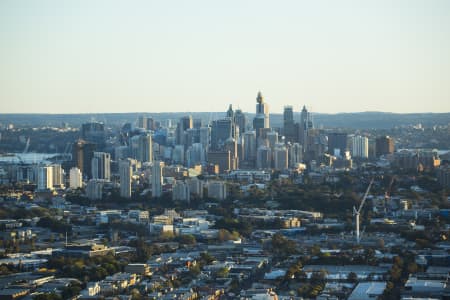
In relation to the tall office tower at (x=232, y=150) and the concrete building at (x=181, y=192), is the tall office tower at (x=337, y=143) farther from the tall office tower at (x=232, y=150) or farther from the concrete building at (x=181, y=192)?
the concrete building at (x=181, y=192)

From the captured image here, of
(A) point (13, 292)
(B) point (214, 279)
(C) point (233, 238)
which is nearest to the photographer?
(A) point (13, 292)

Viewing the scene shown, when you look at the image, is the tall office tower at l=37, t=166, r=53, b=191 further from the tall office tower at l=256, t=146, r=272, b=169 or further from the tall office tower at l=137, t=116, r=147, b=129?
the tall office tower at l=137, t=116, r=147, b=129

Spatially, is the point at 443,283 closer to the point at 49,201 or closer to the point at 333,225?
the point at 333,225

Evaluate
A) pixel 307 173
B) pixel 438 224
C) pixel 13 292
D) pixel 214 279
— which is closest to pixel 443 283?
pixel 214 279

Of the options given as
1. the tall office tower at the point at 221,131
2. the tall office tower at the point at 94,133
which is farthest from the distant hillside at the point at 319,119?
the tall office tower at the point at 221,131

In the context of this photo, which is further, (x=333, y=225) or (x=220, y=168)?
(x=220, y=168)

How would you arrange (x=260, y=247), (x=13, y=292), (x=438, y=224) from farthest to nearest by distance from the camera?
(x=438, y=224) → (x=260, y=247) → (x=13, y=292)
